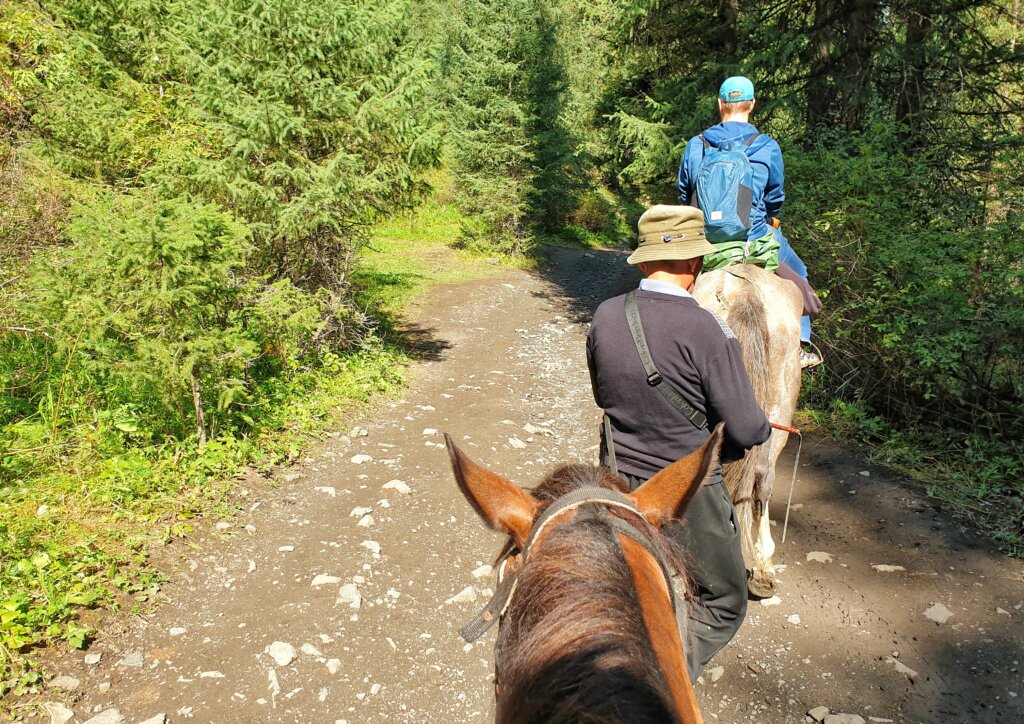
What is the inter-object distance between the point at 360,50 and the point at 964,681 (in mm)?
8039

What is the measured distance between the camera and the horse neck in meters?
1.04

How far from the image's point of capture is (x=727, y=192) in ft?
12.7

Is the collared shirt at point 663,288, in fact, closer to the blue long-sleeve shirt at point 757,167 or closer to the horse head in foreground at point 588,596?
the horse head in foreground at point 588,596

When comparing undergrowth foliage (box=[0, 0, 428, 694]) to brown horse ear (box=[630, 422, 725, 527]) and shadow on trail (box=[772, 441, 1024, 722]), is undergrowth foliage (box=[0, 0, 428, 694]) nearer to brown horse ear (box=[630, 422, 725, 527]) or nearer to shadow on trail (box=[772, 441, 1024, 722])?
brown horse ear (box=[630, 422, 725, 527])

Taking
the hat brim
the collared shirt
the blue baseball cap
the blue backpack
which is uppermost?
the blue baseball cap

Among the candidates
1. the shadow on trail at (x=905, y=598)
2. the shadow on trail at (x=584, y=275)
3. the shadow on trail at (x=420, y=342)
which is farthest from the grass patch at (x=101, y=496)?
the shadow on trail at (x=584, y=275)

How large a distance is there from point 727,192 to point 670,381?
192cm

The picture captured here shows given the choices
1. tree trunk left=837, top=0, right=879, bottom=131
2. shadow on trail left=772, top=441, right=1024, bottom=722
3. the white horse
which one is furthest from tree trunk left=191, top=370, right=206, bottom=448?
tree trunk left=837, top=0, right=879, bottom=131

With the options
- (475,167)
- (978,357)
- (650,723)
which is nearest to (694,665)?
(650,723)

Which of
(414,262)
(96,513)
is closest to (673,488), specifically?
(96,513)

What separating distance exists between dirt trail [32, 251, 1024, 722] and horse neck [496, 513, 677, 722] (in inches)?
101

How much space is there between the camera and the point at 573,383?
29.8ft

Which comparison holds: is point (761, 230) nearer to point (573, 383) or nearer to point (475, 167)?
point (573, 383)

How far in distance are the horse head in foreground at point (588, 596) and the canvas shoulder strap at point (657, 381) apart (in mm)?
816
